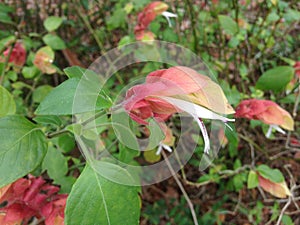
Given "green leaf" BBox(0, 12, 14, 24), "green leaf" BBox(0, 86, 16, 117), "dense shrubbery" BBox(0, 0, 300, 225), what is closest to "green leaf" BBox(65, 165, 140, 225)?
"dense shrubbery" BBox(0, 0, 300, 225)

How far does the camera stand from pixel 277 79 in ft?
3.46

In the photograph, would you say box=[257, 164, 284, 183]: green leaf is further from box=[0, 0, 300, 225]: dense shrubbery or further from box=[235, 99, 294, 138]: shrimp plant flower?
box=[235, 99, 294, 138]: shrimp plant flower

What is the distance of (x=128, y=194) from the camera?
522mm

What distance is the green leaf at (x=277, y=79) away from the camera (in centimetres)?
104

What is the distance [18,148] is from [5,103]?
5.7 inches

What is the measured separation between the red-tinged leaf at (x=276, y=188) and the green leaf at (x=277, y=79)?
23cm

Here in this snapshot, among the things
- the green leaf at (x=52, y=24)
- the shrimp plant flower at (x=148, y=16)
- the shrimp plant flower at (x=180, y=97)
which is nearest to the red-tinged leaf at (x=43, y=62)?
the green leaf at (x=52, y=24)

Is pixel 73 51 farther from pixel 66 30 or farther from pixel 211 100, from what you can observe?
pixel 211 100

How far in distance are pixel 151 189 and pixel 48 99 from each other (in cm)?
107

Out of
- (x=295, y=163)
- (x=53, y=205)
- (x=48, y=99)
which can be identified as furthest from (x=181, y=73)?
(x=295, y=163)

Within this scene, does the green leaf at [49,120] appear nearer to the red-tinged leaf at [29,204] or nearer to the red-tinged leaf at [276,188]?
the red-tinged leaf at [29,204]

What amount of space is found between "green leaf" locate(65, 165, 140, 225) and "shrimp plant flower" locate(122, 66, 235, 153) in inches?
4.1

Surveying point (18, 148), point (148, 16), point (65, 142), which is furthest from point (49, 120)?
point (148, 16)

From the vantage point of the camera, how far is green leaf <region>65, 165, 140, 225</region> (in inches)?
19.8
